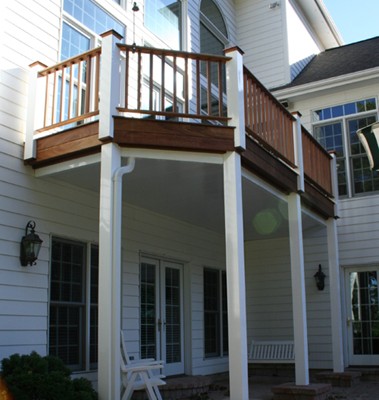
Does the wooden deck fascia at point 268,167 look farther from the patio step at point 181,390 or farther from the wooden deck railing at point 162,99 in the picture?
the patio step at point 181,390

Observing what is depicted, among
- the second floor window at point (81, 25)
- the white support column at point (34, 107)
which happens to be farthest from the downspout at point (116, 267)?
the second floor window at point (81, 25)

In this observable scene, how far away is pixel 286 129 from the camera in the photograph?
8.45m

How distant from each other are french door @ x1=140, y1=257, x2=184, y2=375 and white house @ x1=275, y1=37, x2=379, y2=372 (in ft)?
10.8

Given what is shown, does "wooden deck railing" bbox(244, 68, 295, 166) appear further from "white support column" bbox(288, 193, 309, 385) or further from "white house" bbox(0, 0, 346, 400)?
"white support column" bbox(288, 193, 309, 385)

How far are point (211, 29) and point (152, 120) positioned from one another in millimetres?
6740

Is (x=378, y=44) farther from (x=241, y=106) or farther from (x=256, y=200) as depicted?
(x=241, y=106)

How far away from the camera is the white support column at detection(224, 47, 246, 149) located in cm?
653

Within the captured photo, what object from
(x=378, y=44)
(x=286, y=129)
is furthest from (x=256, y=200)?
(x=378, y=44)

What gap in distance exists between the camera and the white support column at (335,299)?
9.84 m

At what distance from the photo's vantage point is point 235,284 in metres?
6.18

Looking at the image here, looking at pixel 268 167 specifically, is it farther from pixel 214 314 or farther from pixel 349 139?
pixel 349 139

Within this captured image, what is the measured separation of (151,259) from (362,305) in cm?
434

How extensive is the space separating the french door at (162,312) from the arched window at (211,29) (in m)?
4.98

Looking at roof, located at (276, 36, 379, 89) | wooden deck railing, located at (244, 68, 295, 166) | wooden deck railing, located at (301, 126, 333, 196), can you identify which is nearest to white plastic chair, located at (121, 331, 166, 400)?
wooden deck railing, located at (244, 68, 295, 166)
